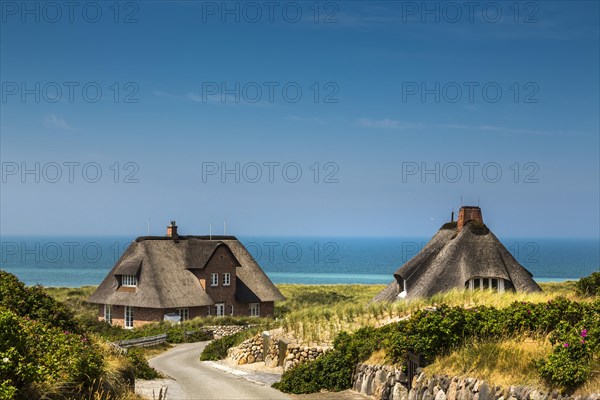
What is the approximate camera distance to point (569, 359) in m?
14.0

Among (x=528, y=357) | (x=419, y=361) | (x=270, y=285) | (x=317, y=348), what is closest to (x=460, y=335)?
(x=419, y=361)

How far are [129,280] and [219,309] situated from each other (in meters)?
7.73

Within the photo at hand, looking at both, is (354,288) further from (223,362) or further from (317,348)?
(317,348)

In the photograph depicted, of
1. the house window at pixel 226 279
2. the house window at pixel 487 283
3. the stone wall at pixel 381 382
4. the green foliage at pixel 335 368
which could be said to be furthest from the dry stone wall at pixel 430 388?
the house window at pixel 226 279

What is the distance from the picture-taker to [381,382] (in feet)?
66.3

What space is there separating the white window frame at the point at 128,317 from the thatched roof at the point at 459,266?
23931mm

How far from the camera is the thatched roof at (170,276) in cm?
5244

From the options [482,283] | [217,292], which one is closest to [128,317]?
[217,292]

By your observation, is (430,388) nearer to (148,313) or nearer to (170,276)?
(148,313)

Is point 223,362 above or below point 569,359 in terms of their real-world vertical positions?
below

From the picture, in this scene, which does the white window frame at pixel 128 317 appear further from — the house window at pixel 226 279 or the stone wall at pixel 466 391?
the stone wall at pixel 466 391

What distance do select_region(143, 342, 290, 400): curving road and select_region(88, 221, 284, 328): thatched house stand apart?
17.3 meters

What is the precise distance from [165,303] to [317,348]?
1076 inches

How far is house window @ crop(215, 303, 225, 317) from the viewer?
183 feet
